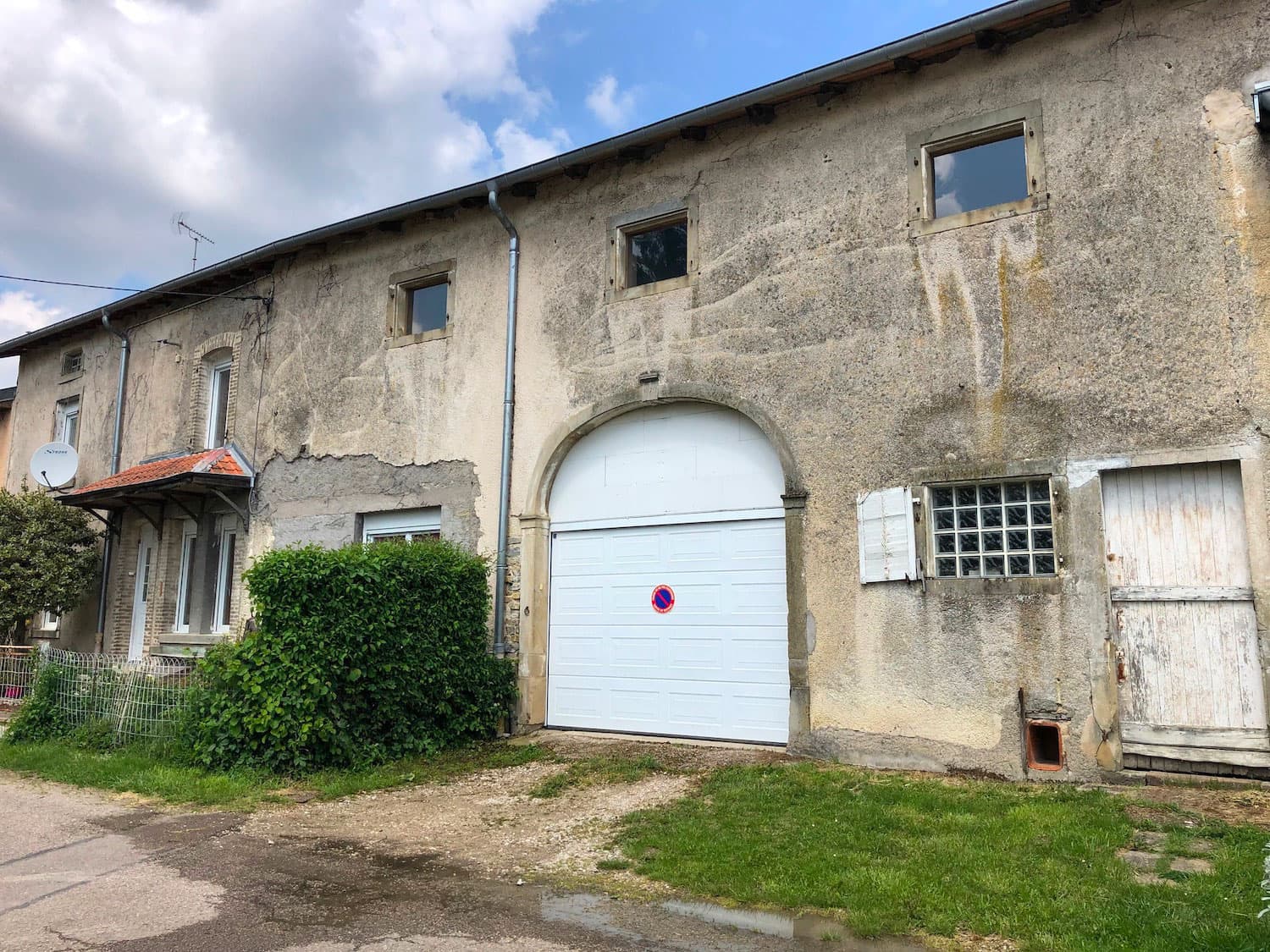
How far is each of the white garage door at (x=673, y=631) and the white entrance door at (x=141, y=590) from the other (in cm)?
776

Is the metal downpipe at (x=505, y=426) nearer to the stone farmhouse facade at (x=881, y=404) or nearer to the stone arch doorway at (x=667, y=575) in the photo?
the stone farmhouse facade at (x=881, y=404)

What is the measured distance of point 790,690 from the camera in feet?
27.2

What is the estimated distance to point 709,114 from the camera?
29.9 ft

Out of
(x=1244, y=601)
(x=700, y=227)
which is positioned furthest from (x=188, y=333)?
(x=1244, y=601)

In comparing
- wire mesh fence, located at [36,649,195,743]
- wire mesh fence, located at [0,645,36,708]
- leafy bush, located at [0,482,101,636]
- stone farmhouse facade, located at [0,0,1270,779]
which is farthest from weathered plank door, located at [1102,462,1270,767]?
leafy bush, located at [0,482,101,636]

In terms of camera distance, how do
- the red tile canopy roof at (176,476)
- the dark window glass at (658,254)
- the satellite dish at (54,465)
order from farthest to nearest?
the satellite dish at (54,465)
the red tile canopy roof at (176,476)
the dark window glass at (658,254)

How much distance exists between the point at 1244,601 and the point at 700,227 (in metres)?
5.66

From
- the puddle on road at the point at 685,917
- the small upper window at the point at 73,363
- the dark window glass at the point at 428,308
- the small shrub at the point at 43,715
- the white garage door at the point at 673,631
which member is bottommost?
the puddle on road at the point at 685,917

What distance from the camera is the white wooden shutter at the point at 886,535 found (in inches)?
306

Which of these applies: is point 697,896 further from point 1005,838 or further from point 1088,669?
point 1088,669

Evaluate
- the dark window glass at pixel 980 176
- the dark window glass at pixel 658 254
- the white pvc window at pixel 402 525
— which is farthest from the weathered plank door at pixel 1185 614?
the white pvc window at pixel 402 525

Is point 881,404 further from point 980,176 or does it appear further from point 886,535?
point 980,176

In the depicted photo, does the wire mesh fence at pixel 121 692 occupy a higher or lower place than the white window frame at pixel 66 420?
lower

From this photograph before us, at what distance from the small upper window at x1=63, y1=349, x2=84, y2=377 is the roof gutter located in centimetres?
452
